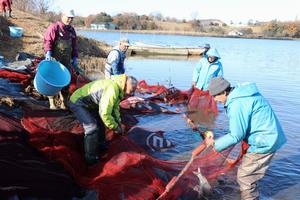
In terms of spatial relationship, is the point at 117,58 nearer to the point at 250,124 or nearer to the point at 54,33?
the point at 54,33

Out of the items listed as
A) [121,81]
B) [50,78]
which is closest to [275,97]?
[50,78]

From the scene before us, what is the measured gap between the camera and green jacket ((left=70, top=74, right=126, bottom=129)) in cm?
476

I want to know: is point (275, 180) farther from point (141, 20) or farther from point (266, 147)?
point (141, 20)

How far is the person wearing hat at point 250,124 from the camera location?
4066 mm

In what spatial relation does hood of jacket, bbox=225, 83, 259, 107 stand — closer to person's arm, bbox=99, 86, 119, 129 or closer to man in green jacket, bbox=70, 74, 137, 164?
man in green jacket, bbox=70, 74, 137, 164

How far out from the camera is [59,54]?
7.28m

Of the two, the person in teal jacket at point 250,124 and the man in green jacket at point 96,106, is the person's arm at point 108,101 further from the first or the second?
the person in teal jacket at point 250,124

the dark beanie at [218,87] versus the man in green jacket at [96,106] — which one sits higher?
the dark beanie at [218,87]

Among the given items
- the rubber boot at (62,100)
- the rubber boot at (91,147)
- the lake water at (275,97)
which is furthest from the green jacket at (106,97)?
the lake water at (275,97)

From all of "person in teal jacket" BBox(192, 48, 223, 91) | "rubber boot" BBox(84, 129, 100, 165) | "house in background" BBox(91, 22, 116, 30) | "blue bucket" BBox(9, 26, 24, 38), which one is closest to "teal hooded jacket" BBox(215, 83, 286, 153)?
"rubber boot" BBox(84, 129, 100, 165)

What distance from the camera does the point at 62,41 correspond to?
23.7ft

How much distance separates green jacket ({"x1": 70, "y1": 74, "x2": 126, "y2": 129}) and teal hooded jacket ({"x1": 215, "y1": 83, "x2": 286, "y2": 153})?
139 centimetres

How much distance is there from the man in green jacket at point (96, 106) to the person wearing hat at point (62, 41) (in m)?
1.64

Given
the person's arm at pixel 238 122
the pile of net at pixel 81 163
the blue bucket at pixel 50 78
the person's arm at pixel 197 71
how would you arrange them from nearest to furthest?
the person's arm at pixel 238 122, the pile of net at pixel 81 163, the blue bucket at pixel 50 78, the person's arm at pixel 197 71
